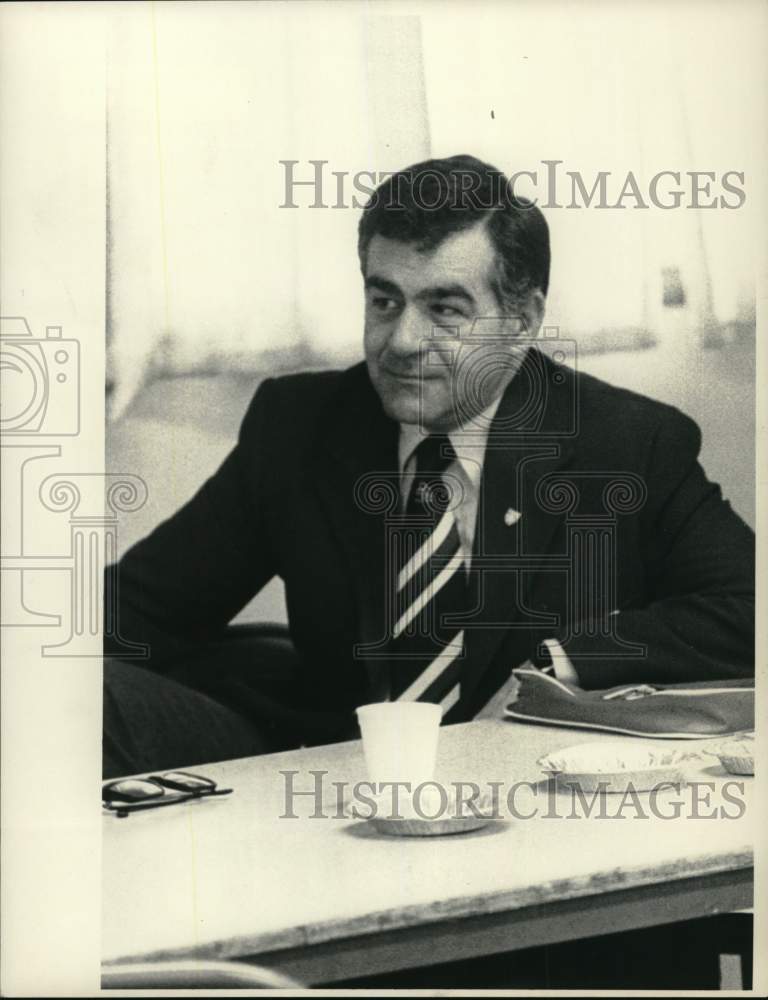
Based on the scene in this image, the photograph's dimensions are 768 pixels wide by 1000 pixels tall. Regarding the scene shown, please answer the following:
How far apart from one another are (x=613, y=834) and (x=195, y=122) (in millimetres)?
996

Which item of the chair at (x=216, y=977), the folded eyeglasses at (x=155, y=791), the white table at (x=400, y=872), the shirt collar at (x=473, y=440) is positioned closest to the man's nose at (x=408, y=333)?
the shirt collar at (x=473, y=440)

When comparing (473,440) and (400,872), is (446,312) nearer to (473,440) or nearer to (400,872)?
(473,440)

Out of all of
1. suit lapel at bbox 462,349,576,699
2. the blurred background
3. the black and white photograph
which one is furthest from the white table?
the blurred background

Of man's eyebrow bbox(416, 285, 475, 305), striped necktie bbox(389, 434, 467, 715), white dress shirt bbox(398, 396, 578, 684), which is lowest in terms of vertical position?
striped necktie bbox(389, 434, 467, 715)

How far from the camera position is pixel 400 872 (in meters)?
1.49

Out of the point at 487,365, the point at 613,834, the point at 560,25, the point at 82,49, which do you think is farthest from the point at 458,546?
the point at 82,49

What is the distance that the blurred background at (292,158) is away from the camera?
1.75 meters

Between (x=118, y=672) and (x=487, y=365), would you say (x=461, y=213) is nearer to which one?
(x=487, y=365)

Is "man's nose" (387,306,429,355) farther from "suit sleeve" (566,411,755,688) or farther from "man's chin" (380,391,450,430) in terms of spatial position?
"suit sleeve" (566,411,755,688)

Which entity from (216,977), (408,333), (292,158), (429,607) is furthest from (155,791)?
(292,158)

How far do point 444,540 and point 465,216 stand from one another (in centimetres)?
41

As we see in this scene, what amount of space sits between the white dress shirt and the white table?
11 centimetres

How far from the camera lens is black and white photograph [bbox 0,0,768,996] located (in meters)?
1.74

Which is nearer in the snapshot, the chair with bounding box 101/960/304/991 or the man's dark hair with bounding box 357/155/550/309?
the chair with bounding box 101/960/304/991
